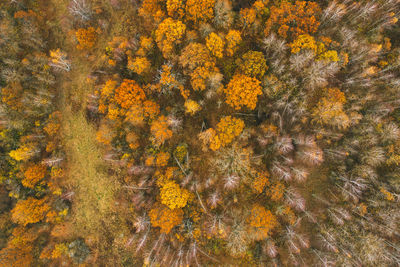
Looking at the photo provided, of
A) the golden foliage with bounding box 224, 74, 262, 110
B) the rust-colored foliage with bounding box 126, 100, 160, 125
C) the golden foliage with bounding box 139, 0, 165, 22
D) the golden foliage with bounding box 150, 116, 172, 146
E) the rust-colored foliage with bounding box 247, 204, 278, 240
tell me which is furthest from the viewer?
the golden foliage with bounding box 139, 0, 165, 22

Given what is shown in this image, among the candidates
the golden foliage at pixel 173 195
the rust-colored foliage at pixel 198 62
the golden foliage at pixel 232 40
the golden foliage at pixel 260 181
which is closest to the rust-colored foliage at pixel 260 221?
the golden foliage at pixel 260 181

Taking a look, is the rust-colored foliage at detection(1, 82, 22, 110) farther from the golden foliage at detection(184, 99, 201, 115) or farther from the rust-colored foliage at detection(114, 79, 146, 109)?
the golden foliage at detection(184, 99, 201, 115)

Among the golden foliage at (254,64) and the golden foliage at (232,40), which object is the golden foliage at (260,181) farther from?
the golden foliage at (232,40)

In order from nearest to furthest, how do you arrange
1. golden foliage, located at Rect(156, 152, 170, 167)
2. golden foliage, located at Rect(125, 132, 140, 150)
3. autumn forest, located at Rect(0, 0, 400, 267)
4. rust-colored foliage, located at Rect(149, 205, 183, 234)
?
1. autumn forest, located at Rect(0, 0, 400, 267)
2. rust-colored foliage, located at Rect(149, 205, 183, 234)
3. golden foliage, located at Rect(156, 152, 170, 167)
4. golden foliage, located at Rect(125, 132, 140, 150)

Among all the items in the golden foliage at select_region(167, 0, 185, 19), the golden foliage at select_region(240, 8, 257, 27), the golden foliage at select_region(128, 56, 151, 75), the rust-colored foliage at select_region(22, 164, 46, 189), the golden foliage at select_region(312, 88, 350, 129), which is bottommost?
the rust-colored foliage at select_region(22, 164, 46, 189)

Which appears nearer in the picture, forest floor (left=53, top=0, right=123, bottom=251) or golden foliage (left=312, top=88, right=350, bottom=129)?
golden foliage (left=312, top=88, right=350, bottom=129)

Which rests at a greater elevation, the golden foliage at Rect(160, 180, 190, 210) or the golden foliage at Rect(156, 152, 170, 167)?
the golden foliage at Rect(156, 152, 170, 167)

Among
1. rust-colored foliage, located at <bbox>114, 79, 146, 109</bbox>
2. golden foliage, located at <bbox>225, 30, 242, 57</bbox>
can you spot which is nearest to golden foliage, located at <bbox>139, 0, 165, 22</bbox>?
golden foliage, located at <bbox>225, 30, 242, 57</bbox>
